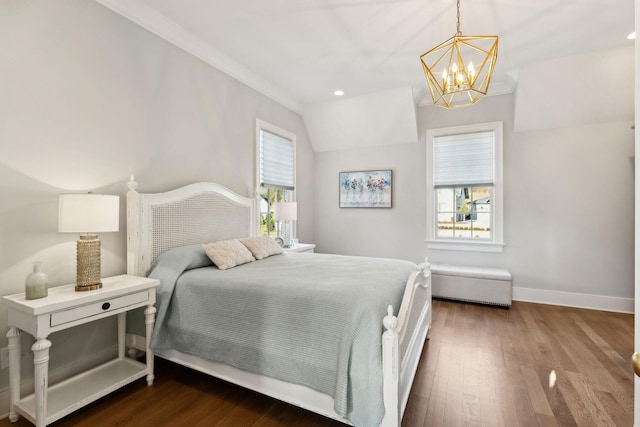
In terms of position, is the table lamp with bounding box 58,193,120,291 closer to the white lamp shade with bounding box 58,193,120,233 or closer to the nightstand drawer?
the white lamp shade with bounding box 58,193,120,233

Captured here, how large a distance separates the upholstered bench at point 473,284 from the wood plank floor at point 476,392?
79 centimetres

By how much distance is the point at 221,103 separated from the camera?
3365 millimetres

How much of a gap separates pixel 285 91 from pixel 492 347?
3894 millimetres

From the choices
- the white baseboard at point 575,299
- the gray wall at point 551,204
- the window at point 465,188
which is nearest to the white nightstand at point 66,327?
the gray wall at point 551,204

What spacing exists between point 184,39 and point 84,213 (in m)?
1.99

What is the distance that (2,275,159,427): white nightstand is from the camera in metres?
1.58

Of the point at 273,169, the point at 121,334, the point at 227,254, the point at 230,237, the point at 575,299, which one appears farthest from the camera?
the point at 273,169

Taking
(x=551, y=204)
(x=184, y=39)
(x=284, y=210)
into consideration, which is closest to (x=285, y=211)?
(x=284, y=210)

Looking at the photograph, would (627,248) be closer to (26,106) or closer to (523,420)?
(523,420)

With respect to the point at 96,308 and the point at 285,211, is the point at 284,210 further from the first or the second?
the point at 96,308

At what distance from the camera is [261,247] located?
3006 mm

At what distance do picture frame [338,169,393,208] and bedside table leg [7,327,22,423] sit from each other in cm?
410

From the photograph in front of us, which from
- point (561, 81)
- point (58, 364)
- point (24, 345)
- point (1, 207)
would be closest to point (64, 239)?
point (1, 207)

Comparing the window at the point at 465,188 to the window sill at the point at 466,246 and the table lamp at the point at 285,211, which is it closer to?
the window sill at the point at 466,246
